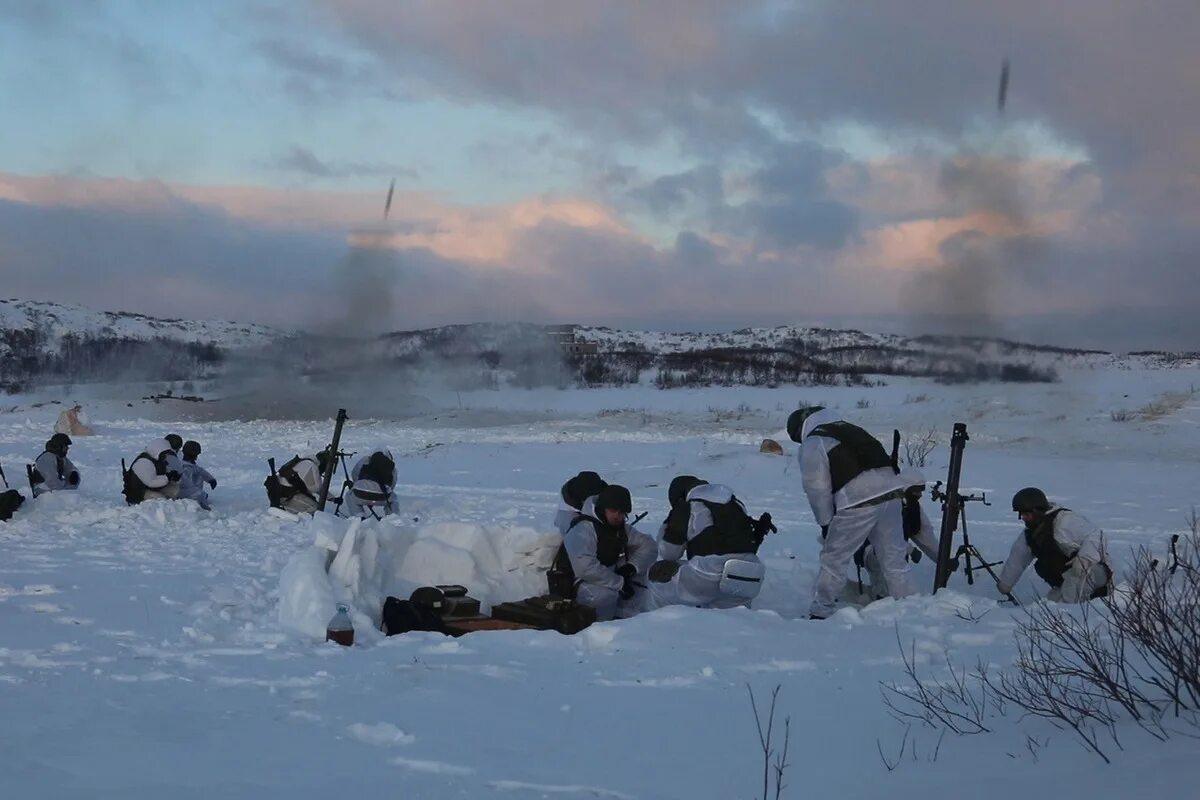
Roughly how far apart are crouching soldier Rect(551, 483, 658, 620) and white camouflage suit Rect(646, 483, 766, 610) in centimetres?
62

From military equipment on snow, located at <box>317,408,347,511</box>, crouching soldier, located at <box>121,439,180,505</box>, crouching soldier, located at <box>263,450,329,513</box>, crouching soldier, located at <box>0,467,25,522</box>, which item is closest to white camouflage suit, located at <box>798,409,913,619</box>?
military equipment on snow, located at <box>317,408,347,511</box>

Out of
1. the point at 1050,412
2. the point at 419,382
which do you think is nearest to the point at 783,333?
the point at 419,382

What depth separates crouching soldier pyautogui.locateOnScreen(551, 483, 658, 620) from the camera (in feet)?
Result: 28.9

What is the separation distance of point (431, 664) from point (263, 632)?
1.52m

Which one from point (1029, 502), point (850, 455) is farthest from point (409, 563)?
point (1029, 502)

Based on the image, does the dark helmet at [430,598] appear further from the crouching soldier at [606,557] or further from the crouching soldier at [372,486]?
the crouching soldier at [372,486]

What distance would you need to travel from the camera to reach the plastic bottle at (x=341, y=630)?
6.84 metres

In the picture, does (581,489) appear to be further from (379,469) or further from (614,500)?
(379,469)

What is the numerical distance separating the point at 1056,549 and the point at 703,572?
2920 mm

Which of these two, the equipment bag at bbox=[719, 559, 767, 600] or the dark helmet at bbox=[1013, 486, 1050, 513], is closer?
the equipment bag at bbox=[719, 559, 767, 600]

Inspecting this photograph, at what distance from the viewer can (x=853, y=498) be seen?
8.23 metres

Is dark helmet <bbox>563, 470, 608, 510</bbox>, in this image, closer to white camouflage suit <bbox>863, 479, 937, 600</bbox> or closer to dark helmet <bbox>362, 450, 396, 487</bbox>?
white camouflage suit <bbox>863, 479, 937, 600</bbox>

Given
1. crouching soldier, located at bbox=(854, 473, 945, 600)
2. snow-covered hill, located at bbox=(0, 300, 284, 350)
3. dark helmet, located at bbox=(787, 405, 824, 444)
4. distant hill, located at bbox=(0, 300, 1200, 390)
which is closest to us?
dark helmet, located at bbox=(787, 405, 824, 444)

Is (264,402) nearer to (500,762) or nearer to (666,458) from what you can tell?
(666,458)
